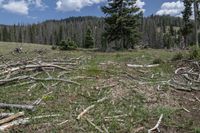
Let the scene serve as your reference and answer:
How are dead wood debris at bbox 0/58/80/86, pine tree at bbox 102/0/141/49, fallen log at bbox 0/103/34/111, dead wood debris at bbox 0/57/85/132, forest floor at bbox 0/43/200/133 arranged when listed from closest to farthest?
dead wood debris at bbox 0/57/85/132 < forest floor at bbox 0/43/200/133 < fallen log at bbox 0/103/34/111 < dead wood debris at bbox 0/58/80/86 < pine tree at bbox 102/0/141/49

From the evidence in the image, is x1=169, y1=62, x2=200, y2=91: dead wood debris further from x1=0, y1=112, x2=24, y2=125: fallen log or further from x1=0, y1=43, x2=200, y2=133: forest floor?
x1=0, y1=112, x2=24, y2=125: fallen log

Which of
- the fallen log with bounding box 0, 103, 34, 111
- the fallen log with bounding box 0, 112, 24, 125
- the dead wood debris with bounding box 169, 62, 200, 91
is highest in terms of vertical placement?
the dead wood debris with bounding box 169, 62, 200, 91

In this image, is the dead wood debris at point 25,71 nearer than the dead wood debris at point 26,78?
No

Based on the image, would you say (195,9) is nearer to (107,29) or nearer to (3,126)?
(107,29)

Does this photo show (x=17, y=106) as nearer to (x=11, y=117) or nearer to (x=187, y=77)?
(x=11, y=117)

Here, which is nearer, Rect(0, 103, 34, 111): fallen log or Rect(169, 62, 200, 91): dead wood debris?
Rect(0, 103, 34, 111): fallen log

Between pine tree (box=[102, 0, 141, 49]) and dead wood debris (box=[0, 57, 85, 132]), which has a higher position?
pine tree (box=[102, 0, 141, 49])

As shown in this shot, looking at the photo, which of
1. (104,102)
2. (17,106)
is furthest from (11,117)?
(104,102)

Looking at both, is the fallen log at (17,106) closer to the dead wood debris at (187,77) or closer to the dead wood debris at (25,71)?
the dead wood debris at (25,71)

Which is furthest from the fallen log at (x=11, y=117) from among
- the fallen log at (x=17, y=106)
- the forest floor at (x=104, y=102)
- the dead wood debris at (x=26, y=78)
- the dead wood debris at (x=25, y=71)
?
the dead wood debris at (x=25, y=71)

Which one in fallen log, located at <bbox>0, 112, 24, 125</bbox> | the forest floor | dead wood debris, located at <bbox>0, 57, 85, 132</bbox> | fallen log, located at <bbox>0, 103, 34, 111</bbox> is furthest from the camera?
fallen log, located at <bbox>0, 103, 34, 111</bbox>

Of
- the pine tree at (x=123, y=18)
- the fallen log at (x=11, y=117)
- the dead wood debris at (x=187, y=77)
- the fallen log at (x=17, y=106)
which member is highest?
the pine tree at (x=123, y=18)

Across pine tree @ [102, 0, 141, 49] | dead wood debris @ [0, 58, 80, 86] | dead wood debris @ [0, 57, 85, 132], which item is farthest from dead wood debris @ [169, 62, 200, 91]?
pine tree @ [102, 0, 141, 49]

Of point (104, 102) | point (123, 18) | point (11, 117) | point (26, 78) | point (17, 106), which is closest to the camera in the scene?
point (11, 117)
